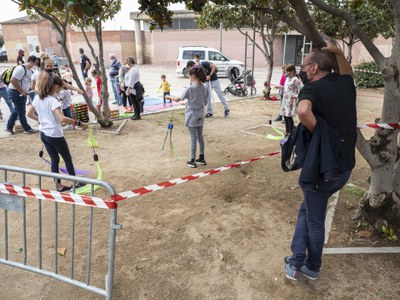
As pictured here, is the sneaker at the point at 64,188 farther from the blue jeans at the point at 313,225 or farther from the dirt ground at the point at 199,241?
the blue jeans at the point at 313,225

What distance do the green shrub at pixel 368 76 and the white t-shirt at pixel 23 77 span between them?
51.5 feet

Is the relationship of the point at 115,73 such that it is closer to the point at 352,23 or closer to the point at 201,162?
the point at 201,162

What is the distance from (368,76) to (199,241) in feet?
54.1

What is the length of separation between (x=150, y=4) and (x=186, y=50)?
18.4 m

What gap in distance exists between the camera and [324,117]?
8.04ft

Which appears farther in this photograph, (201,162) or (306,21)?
(201,162)

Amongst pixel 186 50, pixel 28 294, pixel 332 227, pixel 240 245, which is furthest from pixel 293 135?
pixel 186 50

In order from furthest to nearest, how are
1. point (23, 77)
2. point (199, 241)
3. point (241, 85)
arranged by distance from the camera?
point (241, 85) → point (23, 77) → point (199, 241)

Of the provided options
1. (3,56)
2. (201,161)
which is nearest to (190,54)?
(201,161)

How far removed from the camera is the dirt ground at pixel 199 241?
292 centimetres

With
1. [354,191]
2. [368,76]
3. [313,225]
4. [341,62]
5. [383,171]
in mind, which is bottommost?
[354,191]

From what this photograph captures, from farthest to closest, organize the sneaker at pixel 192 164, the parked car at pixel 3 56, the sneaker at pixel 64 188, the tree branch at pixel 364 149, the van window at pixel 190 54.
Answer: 1. the parked car at pixel 3 56
2. the van window at pixel 190 54
3. the sneaker at pixel 192 164
4. the sneaker at pixel 64 188
5. the tree branch at pixel 364 149

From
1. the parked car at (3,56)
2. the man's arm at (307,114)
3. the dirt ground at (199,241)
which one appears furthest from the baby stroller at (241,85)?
the parked car at (3,56)

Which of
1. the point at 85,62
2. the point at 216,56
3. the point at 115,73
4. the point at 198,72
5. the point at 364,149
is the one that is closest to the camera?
the point at 364,149
